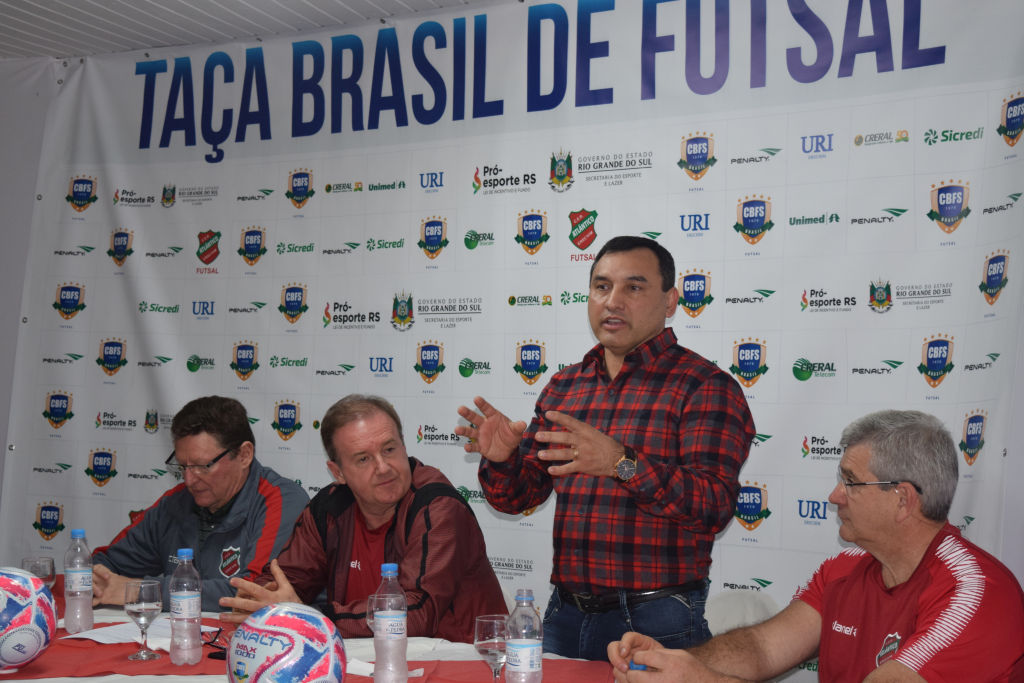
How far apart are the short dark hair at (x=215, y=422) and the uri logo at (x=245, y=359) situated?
31.3 inches

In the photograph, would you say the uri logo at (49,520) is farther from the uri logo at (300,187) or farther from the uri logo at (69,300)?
the uri logo at (300,187)

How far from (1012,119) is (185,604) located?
9.24 ft

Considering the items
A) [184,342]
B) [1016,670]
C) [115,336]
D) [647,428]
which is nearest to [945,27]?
[647,428]

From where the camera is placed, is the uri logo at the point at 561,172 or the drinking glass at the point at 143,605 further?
the uri logo at the point at 561,172

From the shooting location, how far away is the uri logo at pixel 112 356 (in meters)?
4.18

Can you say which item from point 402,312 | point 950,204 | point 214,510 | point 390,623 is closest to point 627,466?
point 390,623

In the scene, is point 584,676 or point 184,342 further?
point 184,342

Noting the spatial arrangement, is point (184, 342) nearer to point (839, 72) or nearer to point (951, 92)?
point (839, 72)

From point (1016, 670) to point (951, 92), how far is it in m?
1.90

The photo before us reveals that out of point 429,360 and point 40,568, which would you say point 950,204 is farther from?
point 40,568

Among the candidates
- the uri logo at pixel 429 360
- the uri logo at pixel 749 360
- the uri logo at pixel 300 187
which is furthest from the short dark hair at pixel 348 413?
the uri logo at pixel 300 187

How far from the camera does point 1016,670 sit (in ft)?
5.93

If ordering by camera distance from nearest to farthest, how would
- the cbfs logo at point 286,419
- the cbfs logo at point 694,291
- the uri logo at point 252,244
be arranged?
the cbfs logo at point 694,291 < the cbfs logo at point 286,419 < the uri logo at point 252,244

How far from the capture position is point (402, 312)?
147 inches
